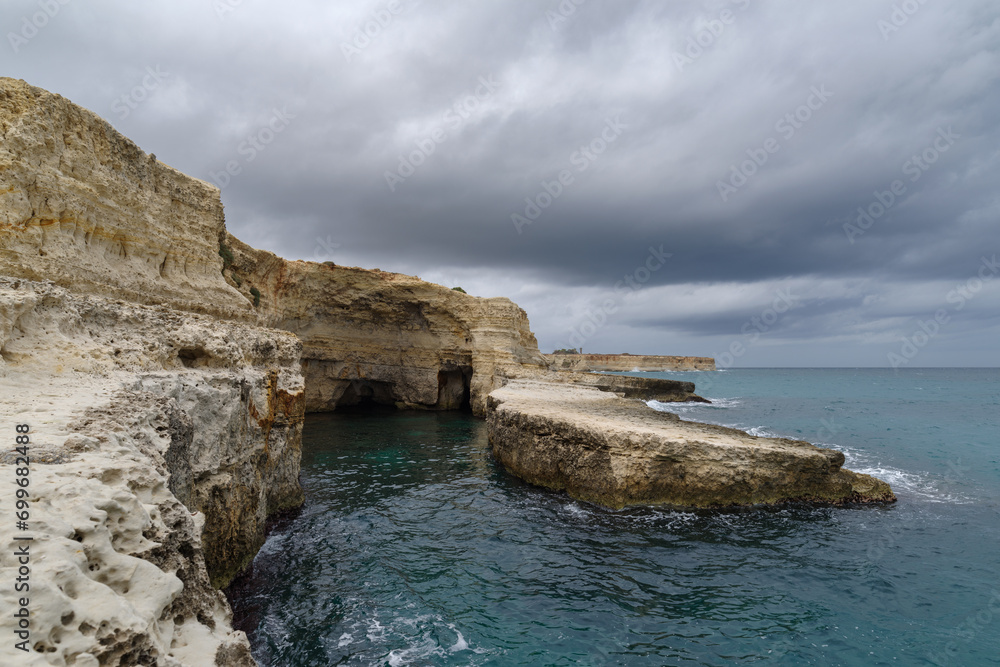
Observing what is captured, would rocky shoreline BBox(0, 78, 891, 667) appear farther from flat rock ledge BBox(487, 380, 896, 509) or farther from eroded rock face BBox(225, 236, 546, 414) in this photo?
eroded rock face BBox(225, 236, 546, 414)

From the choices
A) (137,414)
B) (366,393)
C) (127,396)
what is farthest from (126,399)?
(366,393)

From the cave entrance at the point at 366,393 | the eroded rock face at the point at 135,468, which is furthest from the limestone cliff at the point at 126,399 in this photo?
the cave entrance at the point at 366,393

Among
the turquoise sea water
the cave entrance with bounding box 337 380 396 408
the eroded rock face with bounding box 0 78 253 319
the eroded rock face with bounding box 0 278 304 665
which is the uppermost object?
the eroded rock face with bounding box 0 78 253 319

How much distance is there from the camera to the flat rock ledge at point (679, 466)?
10328 mm

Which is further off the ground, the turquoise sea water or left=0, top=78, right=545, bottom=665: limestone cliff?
left=0, top=78, right=545, bottom=665: limestone cliff

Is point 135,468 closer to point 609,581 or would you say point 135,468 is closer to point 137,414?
point 137,414

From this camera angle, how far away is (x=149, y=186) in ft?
32.6

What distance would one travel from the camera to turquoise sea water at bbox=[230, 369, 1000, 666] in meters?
5.98

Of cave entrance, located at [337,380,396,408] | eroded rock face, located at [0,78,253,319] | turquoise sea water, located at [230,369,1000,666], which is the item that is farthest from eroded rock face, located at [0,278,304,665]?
cave entrance, located at [337,380,396,408]

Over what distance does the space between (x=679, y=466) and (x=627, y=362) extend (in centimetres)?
10425

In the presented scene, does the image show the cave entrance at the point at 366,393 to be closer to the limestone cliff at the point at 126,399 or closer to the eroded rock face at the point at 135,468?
the limestone cliff at the point at 126,399

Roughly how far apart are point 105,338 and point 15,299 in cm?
130

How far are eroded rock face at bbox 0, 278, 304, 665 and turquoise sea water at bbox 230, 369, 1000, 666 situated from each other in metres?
1.58

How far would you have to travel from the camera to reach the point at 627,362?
365 ft
